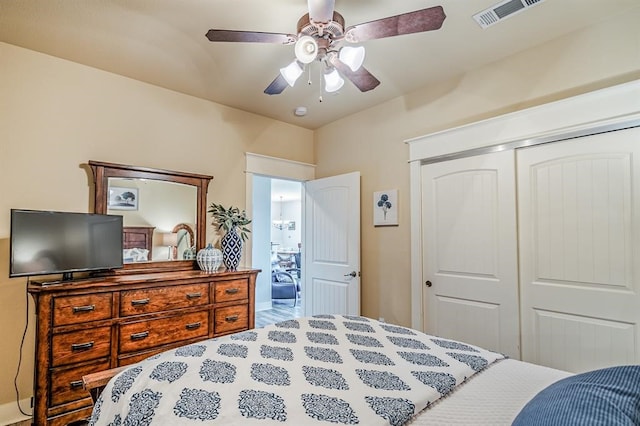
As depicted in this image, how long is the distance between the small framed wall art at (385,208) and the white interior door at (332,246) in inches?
7.6

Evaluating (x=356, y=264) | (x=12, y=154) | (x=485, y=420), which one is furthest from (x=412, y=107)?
(x=12, y=154)

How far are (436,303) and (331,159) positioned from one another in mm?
2076

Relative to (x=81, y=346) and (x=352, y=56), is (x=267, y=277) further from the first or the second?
(x=352, y=56)

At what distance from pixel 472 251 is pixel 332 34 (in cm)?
201

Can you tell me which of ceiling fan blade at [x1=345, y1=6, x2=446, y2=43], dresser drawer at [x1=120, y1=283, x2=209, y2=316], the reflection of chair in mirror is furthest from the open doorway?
ceiling fan blade at [x1=345, y1=6, x2=446, y2=43]

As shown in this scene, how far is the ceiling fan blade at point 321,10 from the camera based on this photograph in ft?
5.16

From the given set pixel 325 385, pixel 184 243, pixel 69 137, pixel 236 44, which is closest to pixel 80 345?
pixel 184 243

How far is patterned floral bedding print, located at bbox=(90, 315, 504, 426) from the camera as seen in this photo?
3.30ft

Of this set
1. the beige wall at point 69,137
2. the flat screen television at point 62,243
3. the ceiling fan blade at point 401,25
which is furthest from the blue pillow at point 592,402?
the beige wall at point 69,137

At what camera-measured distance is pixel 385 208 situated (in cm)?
344

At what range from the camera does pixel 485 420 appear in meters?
1.02

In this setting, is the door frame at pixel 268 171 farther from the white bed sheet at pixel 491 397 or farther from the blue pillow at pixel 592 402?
the blue pillow at pixel 592 402

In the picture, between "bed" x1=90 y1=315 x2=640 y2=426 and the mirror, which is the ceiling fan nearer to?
"bed" x1=90 y1=315 x2=640 y2=426

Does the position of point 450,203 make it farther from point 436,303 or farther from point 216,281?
point 216,281
